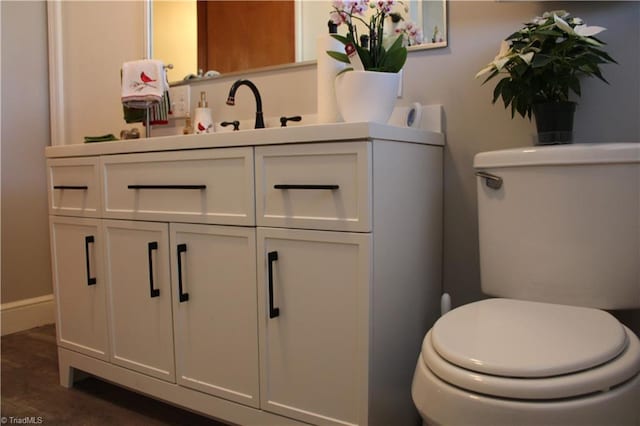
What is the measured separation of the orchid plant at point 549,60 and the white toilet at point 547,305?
0.59ft

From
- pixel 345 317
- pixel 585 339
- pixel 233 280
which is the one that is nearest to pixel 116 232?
pixel 233 280

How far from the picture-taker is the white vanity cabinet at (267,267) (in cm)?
107

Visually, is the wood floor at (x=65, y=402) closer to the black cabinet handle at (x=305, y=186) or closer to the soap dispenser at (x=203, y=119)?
the black cabinet handle at (x=305, y=186)

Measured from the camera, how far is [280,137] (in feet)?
3.71

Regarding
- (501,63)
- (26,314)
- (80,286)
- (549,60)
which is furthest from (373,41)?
(26,314)

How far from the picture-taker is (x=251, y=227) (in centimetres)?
120

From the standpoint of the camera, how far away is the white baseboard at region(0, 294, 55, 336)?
222cm

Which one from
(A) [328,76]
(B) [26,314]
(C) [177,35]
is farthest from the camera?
(B) [26,314]

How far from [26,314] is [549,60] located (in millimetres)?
2347

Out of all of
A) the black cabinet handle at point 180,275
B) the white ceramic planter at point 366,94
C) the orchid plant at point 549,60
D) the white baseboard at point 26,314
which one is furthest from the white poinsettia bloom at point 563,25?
the white baseboard at point 26,314

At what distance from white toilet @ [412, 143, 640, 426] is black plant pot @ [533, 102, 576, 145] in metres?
0.13

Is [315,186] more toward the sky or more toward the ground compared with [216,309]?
more toward the sky

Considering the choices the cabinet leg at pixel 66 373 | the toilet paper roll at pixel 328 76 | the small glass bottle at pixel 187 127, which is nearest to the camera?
the toilet paper roll at pixel 328 76

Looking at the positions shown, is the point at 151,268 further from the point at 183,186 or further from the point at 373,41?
the point at 373,41
